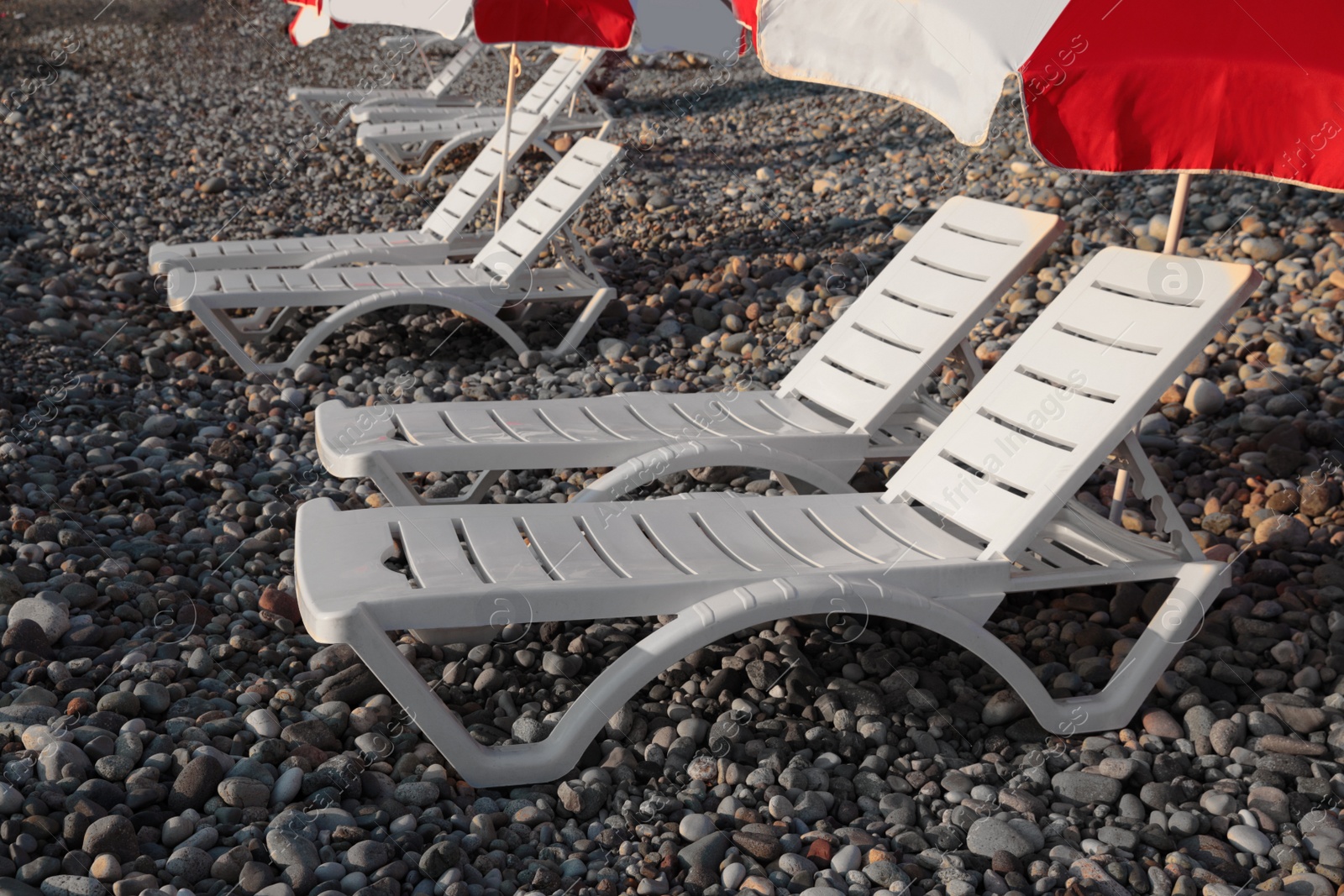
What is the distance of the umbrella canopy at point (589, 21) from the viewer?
5027mm

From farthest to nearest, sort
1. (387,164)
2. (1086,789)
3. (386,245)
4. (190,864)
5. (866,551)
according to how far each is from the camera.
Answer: (387,164)
(386,245)
(866,551)
(1086,789)
(190,864)

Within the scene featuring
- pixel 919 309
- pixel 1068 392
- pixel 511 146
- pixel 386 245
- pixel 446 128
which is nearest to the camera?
pixel 1068 392

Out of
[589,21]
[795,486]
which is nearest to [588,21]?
[589,21]

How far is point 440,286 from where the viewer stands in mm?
5312

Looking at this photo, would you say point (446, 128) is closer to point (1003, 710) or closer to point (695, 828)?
point (1003, 710)

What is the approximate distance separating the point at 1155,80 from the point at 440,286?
3.77 m

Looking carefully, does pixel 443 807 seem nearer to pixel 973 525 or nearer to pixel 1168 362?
pixel 973 525

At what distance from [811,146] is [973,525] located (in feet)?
25.8

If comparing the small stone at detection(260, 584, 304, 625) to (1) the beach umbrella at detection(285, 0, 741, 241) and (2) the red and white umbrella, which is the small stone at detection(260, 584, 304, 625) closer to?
(2) the red and white umbrella

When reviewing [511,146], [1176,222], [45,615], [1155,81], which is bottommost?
[511,146]

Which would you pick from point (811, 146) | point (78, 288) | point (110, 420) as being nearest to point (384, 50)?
point (811, 146)

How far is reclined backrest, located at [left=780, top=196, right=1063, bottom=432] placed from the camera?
3.70 metres

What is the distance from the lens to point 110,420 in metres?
4.72

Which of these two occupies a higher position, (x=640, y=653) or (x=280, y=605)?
(x=640, y=653)
